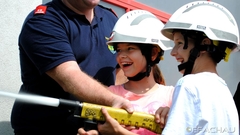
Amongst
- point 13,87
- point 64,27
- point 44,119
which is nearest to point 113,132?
point 44,119

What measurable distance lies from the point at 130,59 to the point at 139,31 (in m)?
0.23

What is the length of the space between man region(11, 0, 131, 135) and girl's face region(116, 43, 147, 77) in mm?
190

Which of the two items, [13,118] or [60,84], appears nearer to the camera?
[60,84]

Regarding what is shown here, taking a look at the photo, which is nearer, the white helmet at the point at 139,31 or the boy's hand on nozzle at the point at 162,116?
the boy's hand on nozzle at the point at 162,116

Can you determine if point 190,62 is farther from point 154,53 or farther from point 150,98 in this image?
point 154,53

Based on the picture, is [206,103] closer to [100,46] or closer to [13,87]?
[100,46]

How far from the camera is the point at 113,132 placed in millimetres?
3191

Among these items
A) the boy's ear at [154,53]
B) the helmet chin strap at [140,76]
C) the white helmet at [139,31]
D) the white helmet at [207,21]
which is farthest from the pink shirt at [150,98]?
the white helmet at [207,21]

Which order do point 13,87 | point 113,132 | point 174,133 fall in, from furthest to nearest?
point 13,87 < point 113,132 < point 174,133

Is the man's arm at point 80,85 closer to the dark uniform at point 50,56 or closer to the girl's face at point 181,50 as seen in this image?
the dark uniform at point 50,56

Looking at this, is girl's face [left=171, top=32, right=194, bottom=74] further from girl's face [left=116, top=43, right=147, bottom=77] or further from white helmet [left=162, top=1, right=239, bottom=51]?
girl's face [left=116, top=43, right=147, bottom=77]

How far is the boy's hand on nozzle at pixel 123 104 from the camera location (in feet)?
10.6

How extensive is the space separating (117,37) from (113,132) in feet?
3.00

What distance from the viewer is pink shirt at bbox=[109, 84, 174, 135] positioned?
3.67m
